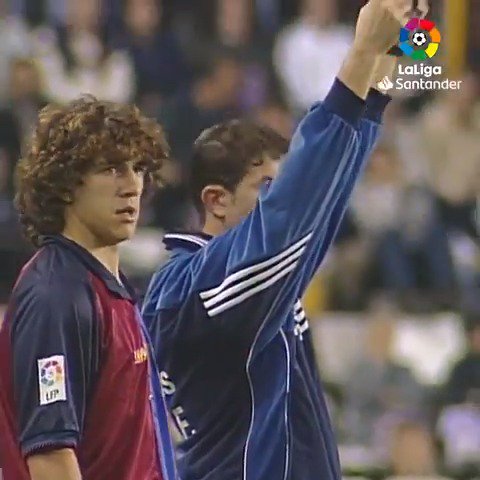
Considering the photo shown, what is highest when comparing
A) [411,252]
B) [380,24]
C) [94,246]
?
[380,24]

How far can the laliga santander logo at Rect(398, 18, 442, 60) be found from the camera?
3.25 metres

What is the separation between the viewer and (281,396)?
3221 millimetres

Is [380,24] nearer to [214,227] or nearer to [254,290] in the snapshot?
[254,290]

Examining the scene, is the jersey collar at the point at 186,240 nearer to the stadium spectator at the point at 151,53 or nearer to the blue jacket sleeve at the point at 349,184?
the blue jacket sleeve at the point at 349,184

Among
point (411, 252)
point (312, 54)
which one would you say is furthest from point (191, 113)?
point (411, 252)

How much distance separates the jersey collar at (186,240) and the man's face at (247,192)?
0.06 m

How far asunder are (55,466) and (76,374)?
16 cm

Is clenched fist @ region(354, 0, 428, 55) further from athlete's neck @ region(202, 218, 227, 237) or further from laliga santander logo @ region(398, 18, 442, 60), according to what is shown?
athlete's neck @ region(202, 218, 227, 237)

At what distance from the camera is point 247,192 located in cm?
340

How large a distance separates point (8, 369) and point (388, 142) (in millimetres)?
6224

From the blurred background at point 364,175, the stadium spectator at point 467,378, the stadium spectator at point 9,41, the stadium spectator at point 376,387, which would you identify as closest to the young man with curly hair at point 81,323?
the blurred background at point 364,175

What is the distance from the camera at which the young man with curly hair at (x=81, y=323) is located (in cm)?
272

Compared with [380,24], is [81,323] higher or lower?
lower

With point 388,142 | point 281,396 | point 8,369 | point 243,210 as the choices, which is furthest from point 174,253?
point 388,142
